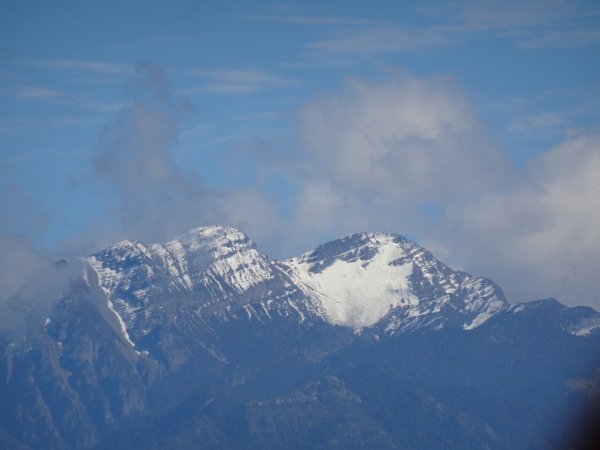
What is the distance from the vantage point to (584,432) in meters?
160
